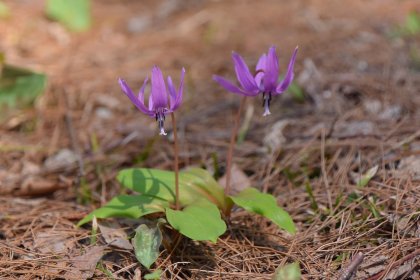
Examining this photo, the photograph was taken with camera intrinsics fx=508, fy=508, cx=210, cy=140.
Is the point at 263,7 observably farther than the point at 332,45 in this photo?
Yes

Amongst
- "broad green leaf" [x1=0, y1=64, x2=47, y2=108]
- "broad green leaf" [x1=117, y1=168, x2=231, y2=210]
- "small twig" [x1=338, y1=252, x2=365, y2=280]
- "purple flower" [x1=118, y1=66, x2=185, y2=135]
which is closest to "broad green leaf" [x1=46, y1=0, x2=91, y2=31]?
"broad green leaf" [x1=0, y1=64, x2=47, y2=108]

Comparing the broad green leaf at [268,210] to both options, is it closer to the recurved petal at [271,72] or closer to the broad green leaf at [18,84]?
the recurved petal at [271,72]

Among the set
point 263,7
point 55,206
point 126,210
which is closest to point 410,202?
point 126,210

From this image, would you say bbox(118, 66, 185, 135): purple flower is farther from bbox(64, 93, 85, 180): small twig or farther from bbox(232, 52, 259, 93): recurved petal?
bbox(64, 93, 85, 180): small twig

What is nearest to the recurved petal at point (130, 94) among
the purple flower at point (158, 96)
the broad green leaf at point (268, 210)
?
the purple flower at point (158, 96)

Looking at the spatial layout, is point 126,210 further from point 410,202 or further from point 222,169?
point 410,202
